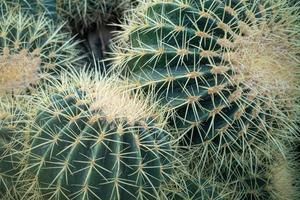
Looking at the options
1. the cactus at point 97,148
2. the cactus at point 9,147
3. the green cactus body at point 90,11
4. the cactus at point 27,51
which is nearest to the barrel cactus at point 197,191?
the cactus at point 97,148

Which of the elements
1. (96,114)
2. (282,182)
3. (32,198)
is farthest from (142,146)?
(282,182)

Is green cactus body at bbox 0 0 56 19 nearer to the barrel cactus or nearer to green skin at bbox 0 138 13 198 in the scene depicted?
green skin at bbox 0 138 13 198

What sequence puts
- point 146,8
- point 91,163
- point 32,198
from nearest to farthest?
point 91,163 → point 32,198 → point 146,8

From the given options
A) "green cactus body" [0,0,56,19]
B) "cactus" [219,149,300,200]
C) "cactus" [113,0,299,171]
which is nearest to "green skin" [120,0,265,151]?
"cactus" [113,0,299,171]

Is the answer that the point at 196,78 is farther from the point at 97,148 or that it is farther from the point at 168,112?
the point at 97,148

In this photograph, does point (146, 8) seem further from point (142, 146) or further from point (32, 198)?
point (32, 198)

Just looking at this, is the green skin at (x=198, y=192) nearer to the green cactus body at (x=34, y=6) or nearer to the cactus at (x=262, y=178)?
the cactus at (x=262, y=178)
